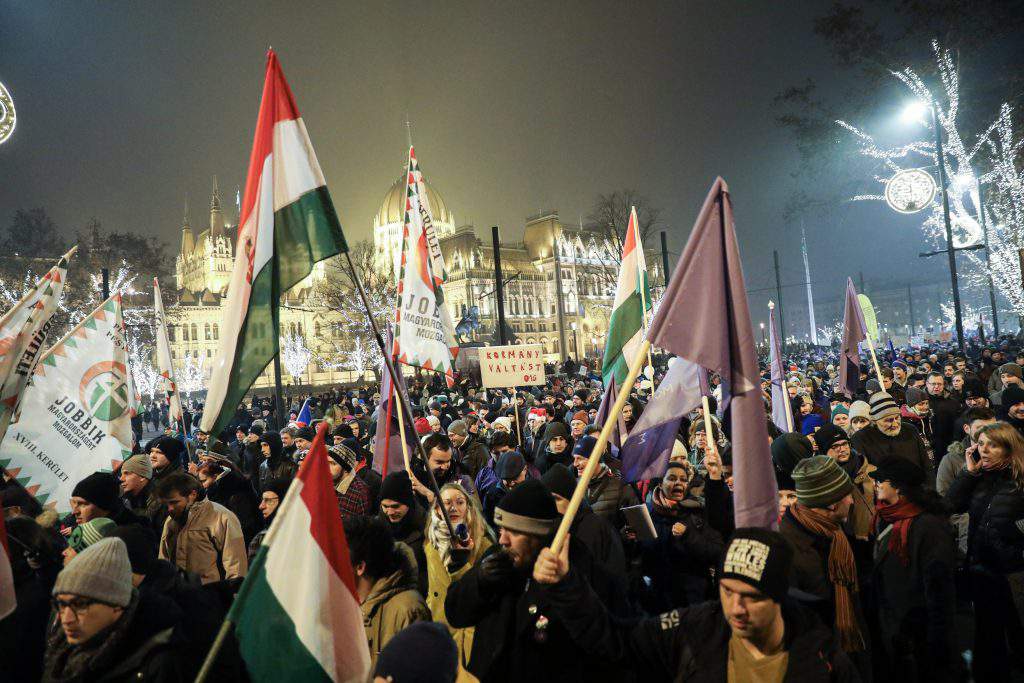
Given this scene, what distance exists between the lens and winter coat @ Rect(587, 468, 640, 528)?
216 inches

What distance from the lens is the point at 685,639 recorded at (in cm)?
260

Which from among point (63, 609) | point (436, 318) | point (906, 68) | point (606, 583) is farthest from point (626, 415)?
point (906, 68)

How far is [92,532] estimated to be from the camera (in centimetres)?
415

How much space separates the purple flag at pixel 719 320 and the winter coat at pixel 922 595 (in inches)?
53.4

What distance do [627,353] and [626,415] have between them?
1852mm

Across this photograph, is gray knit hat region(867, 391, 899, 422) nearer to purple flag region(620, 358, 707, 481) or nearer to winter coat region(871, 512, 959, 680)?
purple flag region(620, 358, 707, 481)

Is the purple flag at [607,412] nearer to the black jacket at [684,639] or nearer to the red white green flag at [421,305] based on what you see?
the red white green flag at [421,305]

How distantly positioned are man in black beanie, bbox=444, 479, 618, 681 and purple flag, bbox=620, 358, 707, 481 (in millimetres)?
1889

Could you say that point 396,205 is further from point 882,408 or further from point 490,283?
point 882,408

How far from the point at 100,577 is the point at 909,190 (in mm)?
22812

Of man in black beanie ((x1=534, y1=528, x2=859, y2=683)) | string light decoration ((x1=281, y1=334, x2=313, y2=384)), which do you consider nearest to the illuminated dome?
string light decoration ((x1=281, y1=334, x2=313, y2=384))

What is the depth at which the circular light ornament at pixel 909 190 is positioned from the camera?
20.5m

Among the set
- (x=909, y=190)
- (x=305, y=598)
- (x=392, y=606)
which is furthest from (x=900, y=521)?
(x=909, y=190)

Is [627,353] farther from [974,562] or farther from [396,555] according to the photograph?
[396,555]
